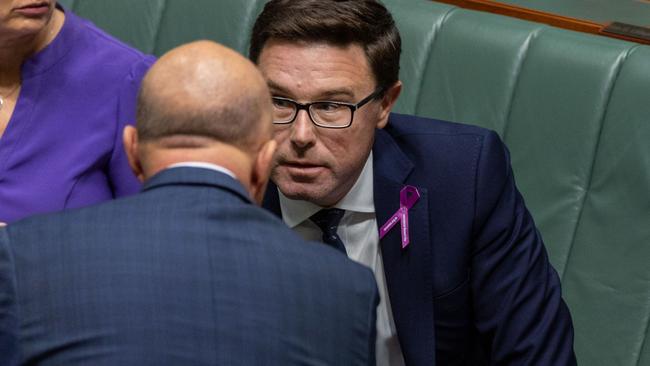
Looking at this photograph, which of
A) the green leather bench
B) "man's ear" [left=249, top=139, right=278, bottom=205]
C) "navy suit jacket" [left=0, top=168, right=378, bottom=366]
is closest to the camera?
"navy suit jacket" [left=0, top=168, right=378, bottom=366]

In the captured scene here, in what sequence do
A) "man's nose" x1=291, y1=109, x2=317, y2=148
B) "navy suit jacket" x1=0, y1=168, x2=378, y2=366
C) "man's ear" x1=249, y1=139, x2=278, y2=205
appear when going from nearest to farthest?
"navy suit jacket" x1=0, y1=168, x2=378, y2=366, "man's ear" x1=249, y1=139, x2=278, y2=205, "man's nose" x1=291, y1=109, x2=317, y2=148

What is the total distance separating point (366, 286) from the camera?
1.23 m

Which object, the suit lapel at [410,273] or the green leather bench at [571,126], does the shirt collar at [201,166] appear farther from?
the green leather bench at [571,126]

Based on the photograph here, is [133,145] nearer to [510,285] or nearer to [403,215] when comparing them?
[403,215]

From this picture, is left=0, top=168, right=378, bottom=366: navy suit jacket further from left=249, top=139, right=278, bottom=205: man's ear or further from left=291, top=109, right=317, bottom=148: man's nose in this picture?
left=291, top=109, right=317, bottom=148: man's nose

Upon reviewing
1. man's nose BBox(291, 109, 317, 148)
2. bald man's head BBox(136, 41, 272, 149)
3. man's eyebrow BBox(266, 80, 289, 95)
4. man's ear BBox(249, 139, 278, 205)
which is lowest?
man's nose BBox(291, 109, 317, 148)

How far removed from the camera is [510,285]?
1785mm

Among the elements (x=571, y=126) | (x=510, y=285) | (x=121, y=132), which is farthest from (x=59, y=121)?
(x=571, y=126)

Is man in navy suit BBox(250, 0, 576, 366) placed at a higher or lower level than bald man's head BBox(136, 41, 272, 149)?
lower

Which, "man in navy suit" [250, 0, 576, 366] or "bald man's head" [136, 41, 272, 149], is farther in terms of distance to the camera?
"man in navy suit" [250, 0, 576, 366]

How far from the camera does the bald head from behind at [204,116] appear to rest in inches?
47.5

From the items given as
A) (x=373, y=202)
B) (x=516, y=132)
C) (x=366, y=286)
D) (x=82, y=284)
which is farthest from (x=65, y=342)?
(x=516, y=132)


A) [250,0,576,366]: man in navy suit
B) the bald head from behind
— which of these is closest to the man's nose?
[250,0,576,366]: man in navy suit

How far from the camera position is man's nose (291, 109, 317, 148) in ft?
5.61
